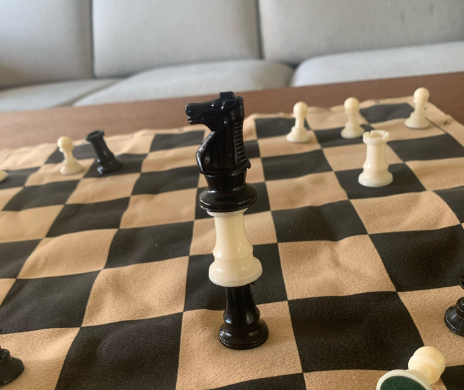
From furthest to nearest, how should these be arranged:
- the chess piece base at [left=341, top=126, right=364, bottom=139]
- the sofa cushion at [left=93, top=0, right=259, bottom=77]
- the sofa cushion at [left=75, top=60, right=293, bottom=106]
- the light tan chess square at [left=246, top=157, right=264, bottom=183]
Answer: the sofa cushion at [left=93, top=0, right=259, bottom=77] → the sofa cushion at [left=75, top=60, right=293, bottom=106] → the chess piece base at [left=341, top=126, right=364, bottom=139] → the light tan chess square at [left=246, top=157, right=264, bottom=183]

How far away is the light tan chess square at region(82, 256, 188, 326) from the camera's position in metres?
0.46

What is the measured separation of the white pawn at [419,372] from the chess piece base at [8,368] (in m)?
0.32

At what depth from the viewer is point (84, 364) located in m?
0.40

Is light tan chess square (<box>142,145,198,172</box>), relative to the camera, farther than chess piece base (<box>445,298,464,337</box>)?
Yes

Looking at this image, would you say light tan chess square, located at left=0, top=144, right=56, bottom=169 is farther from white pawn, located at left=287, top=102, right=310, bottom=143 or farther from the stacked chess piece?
the stacked chess piece

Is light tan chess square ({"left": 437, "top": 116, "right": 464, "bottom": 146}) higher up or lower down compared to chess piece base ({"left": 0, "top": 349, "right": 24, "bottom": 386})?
higher up

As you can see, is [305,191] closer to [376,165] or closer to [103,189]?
[376,165]

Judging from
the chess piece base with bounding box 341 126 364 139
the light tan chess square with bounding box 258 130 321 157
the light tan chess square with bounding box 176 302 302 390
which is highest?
the chess piece base with bounding box 341 126 364 139

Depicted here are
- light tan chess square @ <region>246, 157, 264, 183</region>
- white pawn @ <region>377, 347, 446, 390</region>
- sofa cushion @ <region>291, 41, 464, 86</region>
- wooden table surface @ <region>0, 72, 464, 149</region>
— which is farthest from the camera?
sofa cushion @ <region>291, 41, 464, 86</region>

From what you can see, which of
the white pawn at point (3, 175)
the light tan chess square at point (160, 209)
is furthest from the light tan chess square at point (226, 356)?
the white pawn at point (3, 175)

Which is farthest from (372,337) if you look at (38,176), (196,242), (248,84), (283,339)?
(248,84)

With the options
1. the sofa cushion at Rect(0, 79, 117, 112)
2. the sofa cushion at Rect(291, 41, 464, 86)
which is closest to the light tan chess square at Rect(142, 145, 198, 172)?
the sofa cushion at Rect(291, 41, 464, 86)

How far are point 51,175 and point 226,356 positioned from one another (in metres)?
0.62

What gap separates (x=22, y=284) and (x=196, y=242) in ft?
0.75
